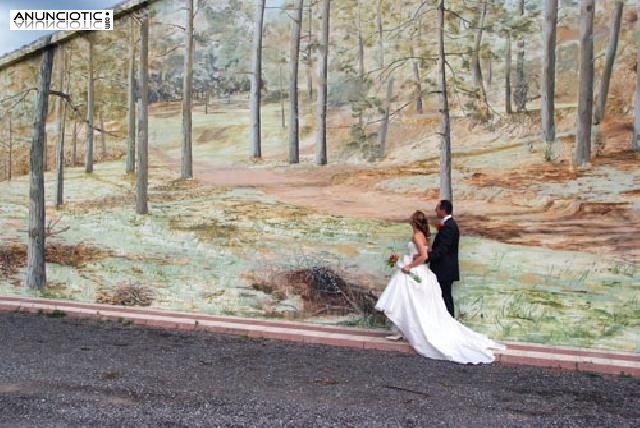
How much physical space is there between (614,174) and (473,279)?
1.85m

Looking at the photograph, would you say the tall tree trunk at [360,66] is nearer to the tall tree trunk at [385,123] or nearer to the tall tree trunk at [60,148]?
the tall tree trunk at [385,123]

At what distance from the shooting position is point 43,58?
9.89m

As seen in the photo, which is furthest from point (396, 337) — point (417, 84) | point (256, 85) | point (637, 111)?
point (256, 85)

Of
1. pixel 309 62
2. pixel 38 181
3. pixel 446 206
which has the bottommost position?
pixel 446 206

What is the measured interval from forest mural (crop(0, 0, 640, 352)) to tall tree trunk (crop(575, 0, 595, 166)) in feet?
0.08

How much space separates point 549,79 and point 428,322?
3.08 metres

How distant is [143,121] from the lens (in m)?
9.48

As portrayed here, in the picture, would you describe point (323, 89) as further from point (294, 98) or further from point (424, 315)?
point (424, 315)

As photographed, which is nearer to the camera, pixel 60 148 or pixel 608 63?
pixel 608 63

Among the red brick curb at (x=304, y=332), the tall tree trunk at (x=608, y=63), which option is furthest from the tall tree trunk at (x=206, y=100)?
the tall tree trunk at (x=608, y=63)

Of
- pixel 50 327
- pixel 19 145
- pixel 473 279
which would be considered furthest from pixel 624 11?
pixel 19 145

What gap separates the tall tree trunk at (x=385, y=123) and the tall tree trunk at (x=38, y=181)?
4898 millimetres

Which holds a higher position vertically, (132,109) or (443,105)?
(132,109)

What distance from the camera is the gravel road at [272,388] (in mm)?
4797
